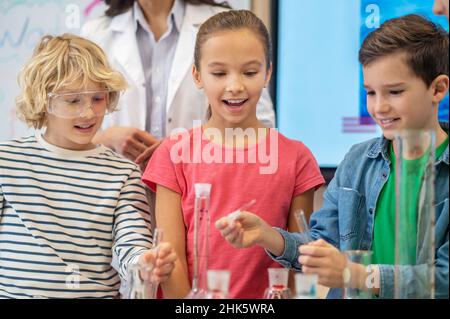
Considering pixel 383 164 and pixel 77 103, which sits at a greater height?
pixel 77 103

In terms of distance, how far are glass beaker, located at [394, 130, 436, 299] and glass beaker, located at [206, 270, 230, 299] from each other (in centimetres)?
23

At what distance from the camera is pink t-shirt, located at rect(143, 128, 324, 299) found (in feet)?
4.44

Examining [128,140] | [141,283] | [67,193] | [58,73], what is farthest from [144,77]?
[141,283]

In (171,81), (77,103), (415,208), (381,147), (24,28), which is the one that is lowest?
(415,208)

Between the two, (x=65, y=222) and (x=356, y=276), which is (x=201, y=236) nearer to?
(x=356, y=276)

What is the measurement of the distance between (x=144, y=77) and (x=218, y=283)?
102cm

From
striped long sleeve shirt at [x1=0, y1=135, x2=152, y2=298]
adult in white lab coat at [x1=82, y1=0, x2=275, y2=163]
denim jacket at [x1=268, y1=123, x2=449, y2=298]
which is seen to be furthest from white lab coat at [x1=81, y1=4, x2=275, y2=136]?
denim jacket at [x1=268, y1=123, x2=449, y2=298]

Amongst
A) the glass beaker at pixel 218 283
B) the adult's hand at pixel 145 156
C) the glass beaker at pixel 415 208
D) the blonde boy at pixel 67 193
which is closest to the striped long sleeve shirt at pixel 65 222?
the blonde boy at pixel 67 193

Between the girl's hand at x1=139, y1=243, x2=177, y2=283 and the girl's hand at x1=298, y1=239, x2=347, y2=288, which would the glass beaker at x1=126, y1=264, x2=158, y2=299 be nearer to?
the girl's hand at x1=139, y1=243, x2=177, y2=283

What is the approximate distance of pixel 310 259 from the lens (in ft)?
3.31

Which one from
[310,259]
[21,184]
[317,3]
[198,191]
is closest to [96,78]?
[21,184]

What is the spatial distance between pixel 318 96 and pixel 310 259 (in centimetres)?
112

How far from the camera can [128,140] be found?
1743mm

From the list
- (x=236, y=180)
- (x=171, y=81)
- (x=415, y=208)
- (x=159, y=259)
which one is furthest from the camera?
(x=171, y=81)
